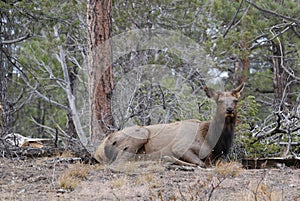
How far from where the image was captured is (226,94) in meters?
6.73

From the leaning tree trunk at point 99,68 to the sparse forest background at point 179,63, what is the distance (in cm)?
32

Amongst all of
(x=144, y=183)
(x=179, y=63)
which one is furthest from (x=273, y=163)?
(x=179, y=63)

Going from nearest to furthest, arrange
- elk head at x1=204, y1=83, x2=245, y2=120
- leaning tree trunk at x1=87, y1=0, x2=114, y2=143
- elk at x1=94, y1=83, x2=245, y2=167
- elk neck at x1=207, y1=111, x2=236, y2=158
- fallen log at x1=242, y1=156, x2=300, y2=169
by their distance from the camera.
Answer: fallen log at x1=242, y1=156, x2=300, y2=169 < elk head at x1=204, y1=83, x2=245, y2=120 < elk at x1=94, y1=83, x2=245, y2=167 < elk neck at x1=207, y1=111, x2=236, y2=158 < leaning tree trunk at x1=87, y1=0, x2=114, y2=143

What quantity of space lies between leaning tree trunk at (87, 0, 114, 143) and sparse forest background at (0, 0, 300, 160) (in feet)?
1.06

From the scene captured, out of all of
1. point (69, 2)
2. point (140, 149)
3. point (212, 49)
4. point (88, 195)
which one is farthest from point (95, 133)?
point (69, 2)

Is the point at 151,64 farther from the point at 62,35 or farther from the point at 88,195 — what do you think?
the point at 88,195

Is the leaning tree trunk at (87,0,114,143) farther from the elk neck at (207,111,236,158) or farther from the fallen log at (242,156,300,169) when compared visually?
the fallen log at (242,156,300,169)

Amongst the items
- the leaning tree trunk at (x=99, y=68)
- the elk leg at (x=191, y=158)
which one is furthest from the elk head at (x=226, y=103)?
the leaning tree trunk at (x=99, y=68)

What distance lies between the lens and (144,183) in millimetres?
4703

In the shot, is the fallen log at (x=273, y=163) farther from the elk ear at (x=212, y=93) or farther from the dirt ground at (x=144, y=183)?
the elk ear at (x=212, y=93)

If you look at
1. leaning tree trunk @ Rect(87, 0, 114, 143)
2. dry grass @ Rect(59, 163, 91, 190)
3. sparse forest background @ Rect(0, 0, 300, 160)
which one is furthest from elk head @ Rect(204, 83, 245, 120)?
leaning tree trunk @ Rect(87, 0, 114, 143)

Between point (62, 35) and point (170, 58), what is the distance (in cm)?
467

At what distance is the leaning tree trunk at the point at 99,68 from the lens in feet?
29.7

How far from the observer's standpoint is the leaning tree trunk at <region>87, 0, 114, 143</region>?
9047mm
